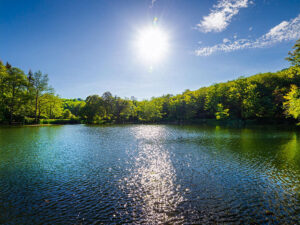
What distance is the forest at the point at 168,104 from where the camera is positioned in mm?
56250

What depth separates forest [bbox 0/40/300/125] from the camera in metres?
56.2

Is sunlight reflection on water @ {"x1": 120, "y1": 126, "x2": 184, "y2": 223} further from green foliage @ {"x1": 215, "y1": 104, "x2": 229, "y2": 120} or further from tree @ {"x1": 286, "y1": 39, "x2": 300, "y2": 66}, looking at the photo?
green foliage @ {"x1": 215, "y1": 104, "x2": 229, "y2": 120}

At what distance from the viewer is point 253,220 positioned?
7148 millimetres

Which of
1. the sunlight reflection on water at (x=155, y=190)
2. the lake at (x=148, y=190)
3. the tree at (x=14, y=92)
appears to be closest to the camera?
the lake at (x=148, y=190)

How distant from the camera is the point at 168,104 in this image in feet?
331

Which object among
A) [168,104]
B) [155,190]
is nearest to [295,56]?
[155,190]

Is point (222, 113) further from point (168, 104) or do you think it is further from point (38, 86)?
point (38, 86)

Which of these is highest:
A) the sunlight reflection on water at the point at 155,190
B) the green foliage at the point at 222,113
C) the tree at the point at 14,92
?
the tree at the point at 14,92

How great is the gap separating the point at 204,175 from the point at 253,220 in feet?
18.4

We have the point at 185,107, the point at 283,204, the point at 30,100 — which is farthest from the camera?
the point at 185,107

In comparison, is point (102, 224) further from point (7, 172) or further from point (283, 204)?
point (7, 172)

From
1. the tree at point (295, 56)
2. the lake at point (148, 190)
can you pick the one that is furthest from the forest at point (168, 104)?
the lake at point (148, 190)

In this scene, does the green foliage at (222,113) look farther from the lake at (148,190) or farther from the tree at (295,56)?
the lake at (148,190)

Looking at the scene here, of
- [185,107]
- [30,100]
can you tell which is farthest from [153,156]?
[185,107]
